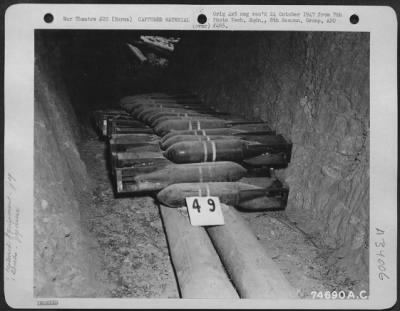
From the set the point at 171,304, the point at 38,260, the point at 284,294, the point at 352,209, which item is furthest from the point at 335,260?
the point at 38,260

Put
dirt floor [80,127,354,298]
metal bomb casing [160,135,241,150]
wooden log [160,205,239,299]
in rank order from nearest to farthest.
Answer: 1. wooden log [160,205,239,299]
2. dirt floor [80,127,354,298]
3. metal bomb casing [160,135,241,150]

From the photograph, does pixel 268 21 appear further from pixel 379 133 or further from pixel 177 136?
pixel 177 136

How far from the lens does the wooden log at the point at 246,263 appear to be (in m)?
1.10

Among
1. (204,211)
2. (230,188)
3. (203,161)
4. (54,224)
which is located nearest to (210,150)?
(203,161)

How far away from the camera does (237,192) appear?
1.50m

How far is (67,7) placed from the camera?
1212 mm

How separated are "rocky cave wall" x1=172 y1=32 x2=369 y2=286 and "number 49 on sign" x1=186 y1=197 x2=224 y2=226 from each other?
15.1 inches

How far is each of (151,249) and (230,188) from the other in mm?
373

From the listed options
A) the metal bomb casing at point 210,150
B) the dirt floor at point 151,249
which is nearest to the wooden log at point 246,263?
the dirt floor at point 151,249

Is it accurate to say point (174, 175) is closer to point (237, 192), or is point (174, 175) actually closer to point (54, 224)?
point (237, 192)

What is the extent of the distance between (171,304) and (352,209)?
2.20ft

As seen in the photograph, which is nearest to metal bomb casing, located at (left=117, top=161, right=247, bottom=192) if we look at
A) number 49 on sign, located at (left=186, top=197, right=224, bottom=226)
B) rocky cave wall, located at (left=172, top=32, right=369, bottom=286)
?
number 49 on sign, located at (left=186, top=197, right=224, bottom=226)

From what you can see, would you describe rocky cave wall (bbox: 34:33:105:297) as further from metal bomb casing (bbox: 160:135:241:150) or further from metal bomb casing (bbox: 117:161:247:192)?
metal bomb casing (bbox: 160:135:241:150)

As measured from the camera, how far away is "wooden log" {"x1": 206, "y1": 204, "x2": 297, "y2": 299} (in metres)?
1.10
